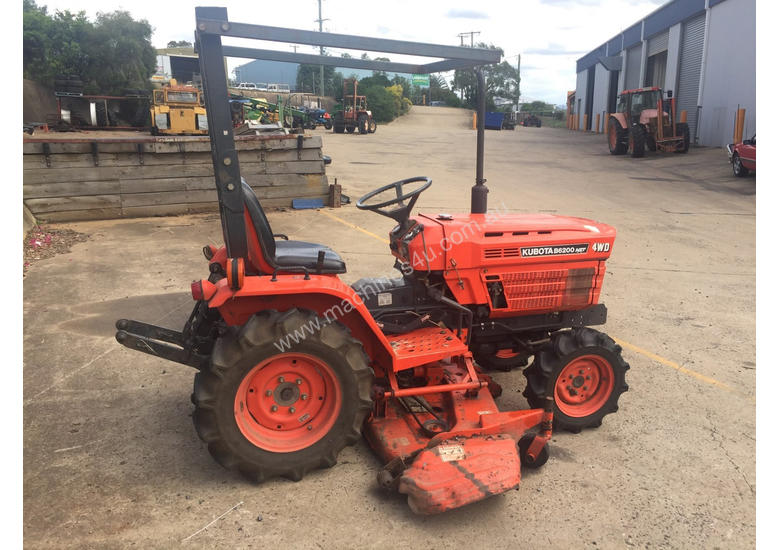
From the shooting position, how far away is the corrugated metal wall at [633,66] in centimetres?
2734

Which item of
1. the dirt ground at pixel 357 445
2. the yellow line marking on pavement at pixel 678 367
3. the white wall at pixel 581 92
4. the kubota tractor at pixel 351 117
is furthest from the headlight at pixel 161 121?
the white wall at pixel 581 92

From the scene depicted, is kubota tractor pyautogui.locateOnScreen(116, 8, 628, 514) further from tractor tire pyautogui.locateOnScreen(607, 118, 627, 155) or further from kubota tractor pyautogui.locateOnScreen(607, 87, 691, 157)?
A: tractor tire pyautogui.locateOnScreen(607, 118, 627, 155)

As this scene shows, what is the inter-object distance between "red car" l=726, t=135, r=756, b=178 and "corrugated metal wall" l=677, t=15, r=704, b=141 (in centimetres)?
726

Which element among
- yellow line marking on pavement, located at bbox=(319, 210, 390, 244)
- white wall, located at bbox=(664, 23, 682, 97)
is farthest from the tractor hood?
white wall, located at bbox=(664, 23, 682, 97)

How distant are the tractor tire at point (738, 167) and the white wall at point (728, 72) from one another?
4043 millimetres

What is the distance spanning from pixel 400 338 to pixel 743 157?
537 inches

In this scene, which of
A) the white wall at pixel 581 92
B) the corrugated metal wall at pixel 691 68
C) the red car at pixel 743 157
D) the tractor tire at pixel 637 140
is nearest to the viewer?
the red car at pixel 743 157

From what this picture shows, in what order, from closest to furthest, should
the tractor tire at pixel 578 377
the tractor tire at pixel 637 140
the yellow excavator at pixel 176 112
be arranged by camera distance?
the tractor tire at pixel 578 377 < the yellow excavator at pixel 176 112 < the tractor tire at pixel 637 140

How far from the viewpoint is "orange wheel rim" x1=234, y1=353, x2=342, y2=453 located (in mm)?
2676

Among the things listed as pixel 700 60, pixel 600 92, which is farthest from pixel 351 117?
pixel 600 92

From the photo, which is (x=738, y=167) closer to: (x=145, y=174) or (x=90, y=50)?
(x=145, y=174)

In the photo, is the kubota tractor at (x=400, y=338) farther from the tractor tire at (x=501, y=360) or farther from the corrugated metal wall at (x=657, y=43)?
the corrugated metal wall at (x=657, y=43)

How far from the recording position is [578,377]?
3.27 meters

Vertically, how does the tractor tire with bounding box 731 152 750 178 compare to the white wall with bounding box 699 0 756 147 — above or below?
below
